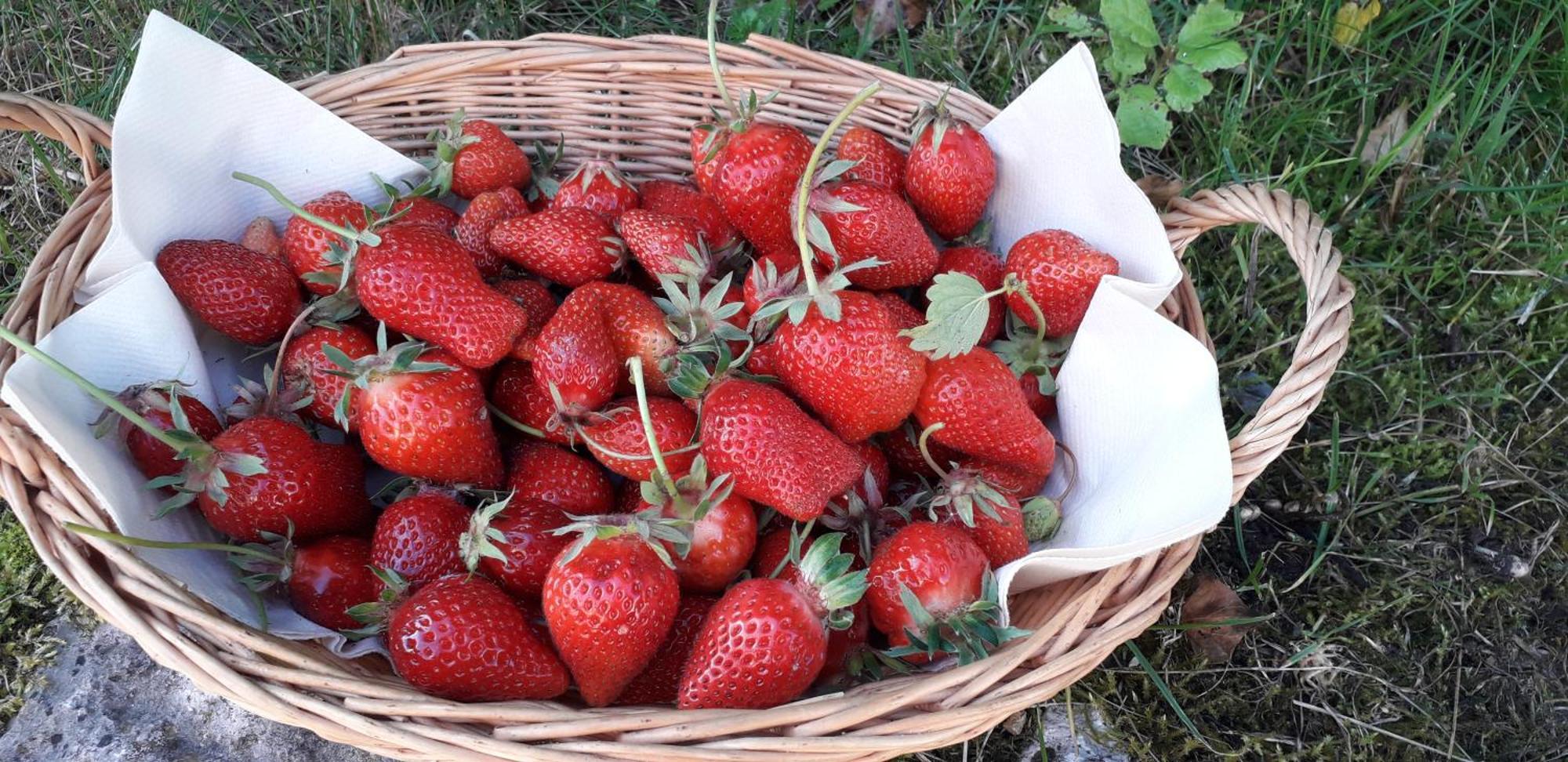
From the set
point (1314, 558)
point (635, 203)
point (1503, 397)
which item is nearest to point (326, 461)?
point (635, 203)

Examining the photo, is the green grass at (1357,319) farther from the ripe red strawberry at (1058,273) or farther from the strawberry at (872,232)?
the strawberry at (872,232)

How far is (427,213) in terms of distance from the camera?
5.34ft

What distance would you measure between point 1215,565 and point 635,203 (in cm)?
115

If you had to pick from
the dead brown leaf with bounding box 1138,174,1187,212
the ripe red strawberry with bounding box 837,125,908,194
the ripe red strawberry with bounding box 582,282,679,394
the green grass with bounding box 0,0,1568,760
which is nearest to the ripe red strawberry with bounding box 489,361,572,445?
the ripe red strawberry with bounding box 582,282,679,394

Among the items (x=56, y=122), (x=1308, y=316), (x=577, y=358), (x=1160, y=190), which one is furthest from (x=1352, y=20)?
(x=56, y=122)

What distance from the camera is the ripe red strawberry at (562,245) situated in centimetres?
153

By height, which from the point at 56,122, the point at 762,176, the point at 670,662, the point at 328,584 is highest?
the point at 56,122

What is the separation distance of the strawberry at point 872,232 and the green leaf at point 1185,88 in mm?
824

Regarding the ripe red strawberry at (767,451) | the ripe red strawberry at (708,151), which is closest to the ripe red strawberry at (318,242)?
the ripe red strawberry at (708,151)

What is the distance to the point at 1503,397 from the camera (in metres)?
2.03

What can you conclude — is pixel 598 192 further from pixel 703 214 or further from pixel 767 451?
pixel 767 451

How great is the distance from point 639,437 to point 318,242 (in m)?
0.56

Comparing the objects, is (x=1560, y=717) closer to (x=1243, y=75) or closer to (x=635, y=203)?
(x=1243, y=75)

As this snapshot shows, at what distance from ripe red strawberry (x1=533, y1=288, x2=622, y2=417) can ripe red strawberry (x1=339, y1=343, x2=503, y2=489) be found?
104mm
